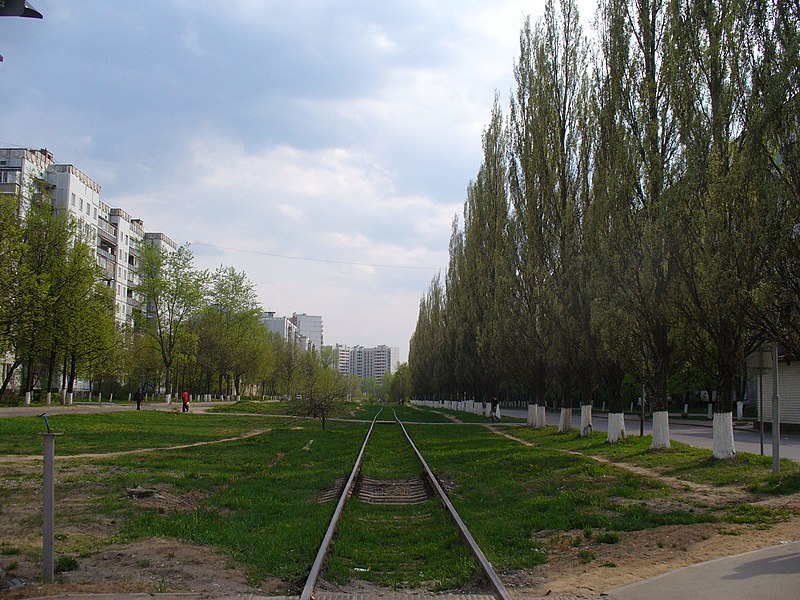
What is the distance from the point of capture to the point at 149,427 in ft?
91.6

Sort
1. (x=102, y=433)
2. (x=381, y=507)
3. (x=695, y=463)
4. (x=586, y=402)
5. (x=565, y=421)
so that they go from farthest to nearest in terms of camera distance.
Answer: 1. (x=565, y=421)
2. (x=586, y=402)
3. (x=102, y=433)
4. (x=695, y=463)
5. (x=381, y=507)

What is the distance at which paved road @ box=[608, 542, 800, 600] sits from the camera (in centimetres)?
592

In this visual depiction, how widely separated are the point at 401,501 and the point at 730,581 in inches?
262

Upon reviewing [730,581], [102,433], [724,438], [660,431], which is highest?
[724,438]

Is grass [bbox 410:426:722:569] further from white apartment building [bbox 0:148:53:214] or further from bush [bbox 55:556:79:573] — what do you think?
white apartment building [bbox 0:148:53:214]

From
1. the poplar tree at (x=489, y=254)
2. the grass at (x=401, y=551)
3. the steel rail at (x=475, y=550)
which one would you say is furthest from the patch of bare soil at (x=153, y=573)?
the poplar tree at (x=489, y=254)

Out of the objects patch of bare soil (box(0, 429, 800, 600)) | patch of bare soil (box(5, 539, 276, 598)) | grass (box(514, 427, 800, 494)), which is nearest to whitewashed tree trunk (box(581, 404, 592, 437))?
grass (box(514, 427, 800, 494))

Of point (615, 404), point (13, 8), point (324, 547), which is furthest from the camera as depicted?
point (615, 404)

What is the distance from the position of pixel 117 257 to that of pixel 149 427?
214 feet

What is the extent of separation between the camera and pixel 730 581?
6.34 meters

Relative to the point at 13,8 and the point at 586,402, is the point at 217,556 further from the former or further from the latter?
the point at 586,402

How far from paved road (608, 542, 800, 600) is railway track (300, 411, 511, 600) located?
3.84 ft

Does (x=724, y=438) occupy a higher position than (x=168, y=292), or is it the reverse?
(x=168, y=292)

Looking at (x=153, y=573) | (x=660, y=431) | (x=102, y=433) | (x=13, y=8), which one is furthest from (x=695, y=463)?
(x=102, y=433)
